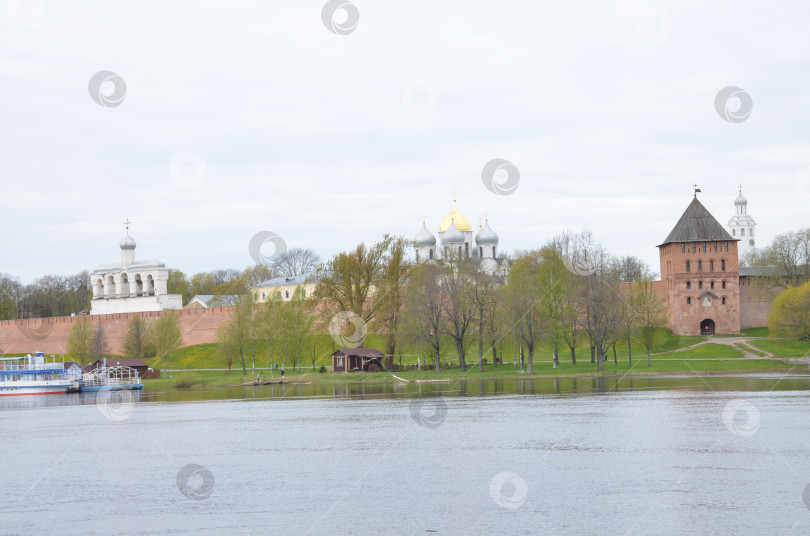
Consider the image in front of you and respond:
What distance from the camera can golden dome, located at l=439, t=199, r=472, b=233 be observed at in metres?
118

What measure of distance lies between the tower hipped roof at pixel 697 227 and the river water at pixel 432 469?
36623 mm

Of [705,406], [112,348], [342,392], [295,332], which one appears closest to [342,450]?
[705,406]

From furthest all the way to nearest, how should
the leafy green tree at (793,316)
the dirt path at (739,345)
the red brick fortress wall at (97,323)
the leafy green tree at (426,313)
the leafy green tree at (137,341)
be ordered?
1. the red brick fortress wall at (97,323)
2. the leafy green tree at (137,341)
3. the dirt path at (739,345)
4. the leafy green tree at (426,313)
5. the leafy green tree at (793,316)

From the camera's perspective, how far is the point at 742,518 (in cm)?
1606

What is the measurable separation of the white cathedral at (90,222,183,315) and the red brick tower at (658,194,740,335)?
192 ft

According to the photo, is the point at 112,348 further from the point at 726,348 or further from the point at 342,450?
the point at 342,450

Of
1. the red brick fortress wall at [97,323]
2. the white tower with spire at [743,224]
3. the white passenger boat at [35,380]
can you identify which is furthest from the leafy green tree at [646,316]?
the white tower with spire at [743,224]

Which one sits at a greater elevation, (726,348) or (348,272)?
(348,272)

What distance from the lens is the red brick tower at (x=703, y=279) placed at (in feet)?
244

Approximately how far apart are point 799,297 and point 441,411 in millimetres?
32079
